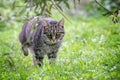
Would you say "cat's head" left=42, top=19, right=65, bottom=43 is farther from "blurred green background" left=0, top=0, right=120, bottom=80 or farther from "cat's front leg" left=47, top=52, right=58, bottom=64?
"cat's front leg" left=47, top=52, right=58, bottom=64

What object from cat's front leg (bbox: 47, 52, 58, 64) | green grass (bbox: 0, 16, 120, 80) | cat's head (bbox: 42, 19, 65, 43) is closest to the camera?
green grass (bbox: 0, 16, 120, 80)

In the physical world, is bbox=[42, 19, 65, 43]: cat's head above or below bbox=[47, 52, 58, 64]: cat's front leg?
above

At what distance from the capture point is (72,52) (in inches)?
313

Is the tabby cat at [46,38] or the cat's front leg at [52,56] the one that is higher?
the tabby cat at [46,38]

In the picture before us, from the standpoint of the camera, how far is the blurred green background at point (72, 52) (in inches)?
228

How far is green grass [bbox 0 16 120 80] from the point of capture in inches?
233

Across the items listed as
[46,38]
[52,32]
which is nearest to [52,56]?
[46,38]

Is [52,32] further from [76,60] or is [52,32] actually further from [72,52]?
[72,52]

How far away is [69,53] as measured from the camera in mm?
8047

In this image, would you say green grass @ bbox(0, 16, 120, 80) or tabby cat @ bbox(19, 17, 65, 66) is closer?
green grass @ bbox(0, 16, 120, 80)

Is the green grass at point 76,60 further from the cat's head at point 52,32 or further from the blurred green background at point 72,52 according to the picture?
the cat's head at point 52,32

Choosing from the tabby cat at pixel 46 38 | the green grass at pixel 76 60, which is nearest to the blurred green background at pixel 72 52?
the green grass at pixel 76 60

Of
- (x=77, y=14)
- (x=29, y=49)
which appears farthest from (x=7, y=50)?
(x=77, y=14)

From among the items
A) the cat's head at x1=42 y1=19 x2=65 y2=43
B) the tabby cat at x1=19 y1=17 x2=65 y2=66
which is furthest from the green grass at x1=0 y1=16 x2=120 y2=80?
the cat's head at x1=42 y1=19 x2=65 y2=43
